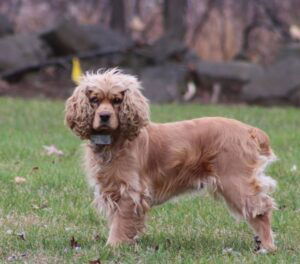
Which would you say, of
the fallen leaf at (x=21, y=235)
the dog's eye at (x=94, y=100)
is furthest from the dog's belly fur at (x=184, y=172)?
the fallen leaf at (x=21, y=235)

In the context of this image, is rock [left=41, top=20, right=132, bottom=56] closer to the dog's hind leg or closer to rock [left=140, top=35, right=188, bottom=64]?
rock [left=140, top=35, right=188, bottom=64]

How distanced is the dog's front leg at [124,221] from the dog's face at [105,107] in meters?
0.60

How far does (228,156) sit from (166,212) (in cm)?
147

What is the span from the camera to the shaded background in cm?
1911

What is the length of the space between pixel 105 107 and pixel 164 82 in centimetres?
1273

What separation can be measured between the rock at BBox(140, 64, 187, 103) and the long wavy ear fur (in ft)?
38.8

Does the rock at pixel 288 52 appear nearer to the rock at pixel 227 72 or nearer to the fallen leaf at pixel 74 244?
the rock at pixel 227 72

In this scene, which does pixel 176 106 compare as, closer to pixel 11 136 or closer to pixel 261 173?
pixel 11 136

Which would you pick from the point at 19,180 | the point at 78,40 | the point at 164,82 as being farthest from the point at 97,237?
the point at 78,40

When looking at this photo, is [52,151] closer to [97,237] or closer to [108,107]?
[97,237]

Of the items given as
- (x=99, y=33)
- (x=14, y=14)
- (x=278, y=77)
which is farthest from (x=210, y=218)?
(x=14, y=14)

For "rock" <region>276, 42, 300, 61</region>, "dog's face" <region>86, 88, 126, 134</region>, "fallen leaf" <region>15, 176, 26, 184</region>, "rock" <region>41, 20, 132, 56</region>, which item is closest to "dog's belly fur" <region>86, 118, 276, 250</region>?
"dog's face" <region>86, 88, 126, 134</region>

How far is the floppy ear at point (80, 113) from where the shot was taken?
6551 mm

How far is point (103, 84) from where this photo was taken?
6.54 m
